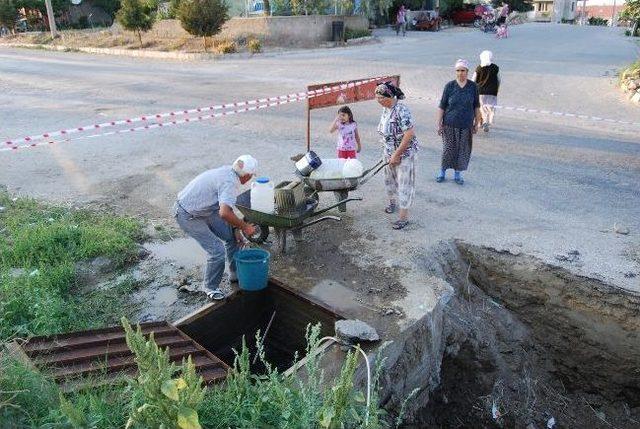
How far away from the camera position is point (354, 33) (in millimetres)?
27609

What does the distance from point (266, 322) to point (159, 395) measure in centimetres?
272

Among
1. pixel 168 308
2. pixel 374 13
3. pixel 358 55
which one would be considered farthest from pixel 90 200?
pixel 374 13

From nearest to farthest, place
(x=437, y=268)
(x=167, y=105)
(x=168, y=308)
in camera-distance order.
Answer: (x=168, y=308), (x=437, y=268), (x=167, y=105)

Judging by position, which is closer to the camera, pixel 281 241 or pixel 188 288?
pixel 188 288

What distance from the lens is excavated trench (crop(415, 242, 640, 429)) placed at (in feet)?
16.7

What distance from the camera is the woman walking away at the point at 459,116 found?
692cm

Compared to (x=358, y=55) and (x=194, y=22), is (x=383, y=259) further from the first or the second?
(x=194, y=22)

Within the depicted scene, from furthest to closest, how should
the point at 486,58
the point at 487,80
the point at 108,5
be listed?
the point at 108,5
the point at 487,80
the point at 486,58

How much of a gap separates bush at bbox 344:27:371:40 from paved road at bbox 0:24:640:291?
297 inches

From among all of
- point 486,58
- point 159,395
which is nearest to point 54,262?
point 159,395

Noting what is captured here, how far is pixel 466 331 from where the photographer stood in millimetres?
5246

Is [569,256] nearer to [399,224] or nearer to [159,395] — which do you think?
[399,224]

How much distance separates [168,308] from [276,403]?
2335 millimetres

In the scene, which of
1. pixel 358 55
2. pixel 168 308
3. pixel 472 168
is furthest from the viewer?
pixel 358 55
